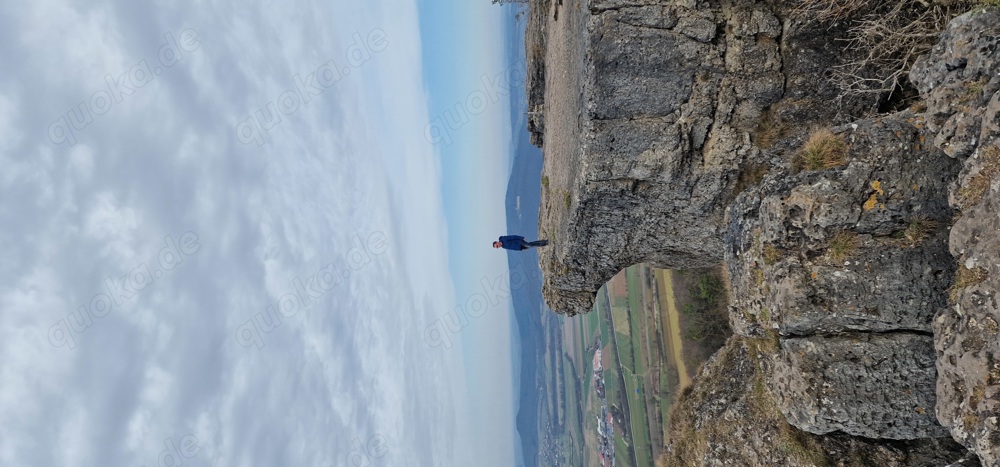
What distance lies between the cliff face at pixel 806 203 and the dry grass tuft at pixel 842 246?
19 mm

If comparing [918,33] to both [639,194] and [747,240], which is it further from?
[639,194]

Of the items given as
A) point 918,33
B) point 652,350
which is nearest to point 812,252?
point 918,33

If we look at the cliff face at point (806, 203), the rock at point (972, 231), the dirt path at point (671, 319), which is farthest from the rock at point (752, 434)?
the dirt path at point (671, 319)

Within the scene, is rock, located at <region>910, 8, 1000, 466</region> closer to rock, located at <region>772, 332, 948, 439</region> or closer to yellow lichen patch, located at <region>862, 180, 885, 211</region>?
rock, located at <region>772, 332, 948, 439</region>

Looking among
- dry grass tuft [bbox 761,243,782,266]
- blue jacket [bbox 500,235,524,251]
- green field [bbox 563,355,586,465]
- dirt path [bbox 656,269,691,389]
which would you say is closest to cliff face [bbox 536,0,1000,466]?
dry grass tuft [bbox 761,243,782,266]

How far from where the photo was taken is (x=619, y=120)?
12.2 meters

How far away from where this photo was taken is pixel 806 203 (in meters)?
7.46

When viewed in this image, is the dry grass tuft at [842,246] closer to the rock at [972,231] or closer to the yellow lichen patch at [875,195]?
the yellow lichen patch at [875,195]

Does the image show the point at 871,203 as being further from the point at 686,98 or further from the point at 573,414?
the point at 573,414

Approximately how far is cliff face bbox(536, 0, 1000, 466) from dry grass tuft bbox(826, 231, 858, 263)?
0.7 inches

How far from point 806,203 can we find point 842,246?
78cm

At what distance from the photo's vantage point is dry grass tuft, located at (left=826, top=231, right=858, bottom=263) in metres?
7.30

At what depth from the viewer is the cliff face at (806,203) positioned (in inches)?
240

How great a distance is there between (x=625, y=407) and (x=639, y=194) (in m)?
65.6
